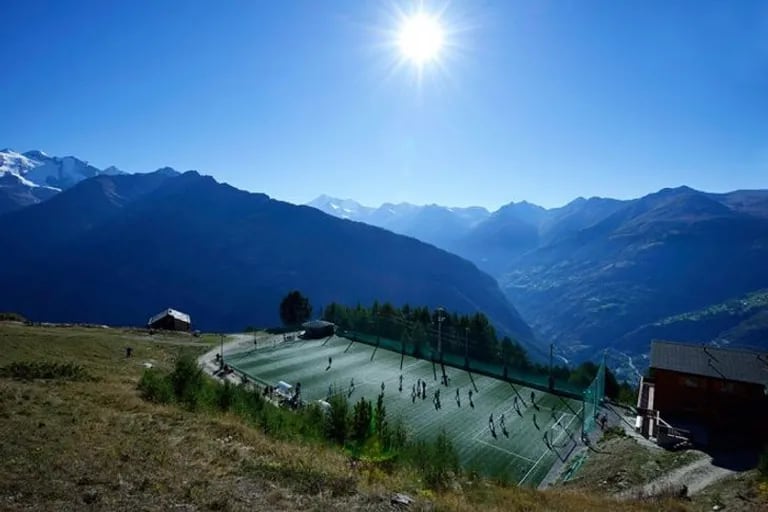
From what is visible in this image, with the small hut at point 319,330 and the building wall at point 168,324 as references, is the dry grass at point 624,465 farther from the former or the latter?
the building wall at point 168,324

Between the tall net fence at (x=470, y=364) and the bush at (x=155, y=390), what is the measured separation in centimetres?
3687

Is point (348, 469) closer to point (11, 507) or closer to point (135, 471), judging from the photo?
point (135, 471)

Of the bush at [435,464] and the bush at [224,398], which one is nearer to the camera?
the bush at [435,464]

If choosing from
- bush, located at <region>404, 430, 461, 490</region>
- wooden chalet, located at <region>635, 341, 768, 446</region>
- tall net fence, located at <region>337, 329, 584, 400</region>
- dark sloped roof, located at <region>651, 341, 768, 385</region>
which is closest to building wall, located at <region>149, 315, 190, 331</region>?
tall net fence, located at <region>337, 329, 584, 400</region>

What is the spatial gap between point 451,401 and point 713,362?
25.1 m

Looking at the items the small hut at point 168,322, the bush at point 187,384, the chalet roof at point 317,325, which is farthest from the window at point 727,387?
the small hut at point 168,322

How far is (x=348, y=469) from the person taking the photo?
15.5m

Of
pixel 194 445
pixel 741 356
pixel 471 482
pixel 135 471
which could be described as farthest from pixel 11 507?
pixel 741 356

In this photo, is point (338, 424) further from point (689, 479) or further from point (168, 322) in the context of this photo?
point (168, 322)

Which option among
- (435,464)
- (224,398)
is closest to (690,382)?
(435,464)

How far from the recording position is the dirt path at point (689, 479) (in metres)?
23.3

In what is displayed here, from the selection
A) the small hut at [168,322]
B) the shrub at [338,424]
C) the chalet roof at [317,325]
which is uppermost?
the shrub at [338,424]

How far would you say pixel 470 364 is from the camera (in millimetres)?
59938

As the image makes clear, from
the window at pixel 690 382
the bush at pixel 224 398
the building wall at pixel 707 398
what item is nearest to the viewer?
the bush at pixel 224 398
